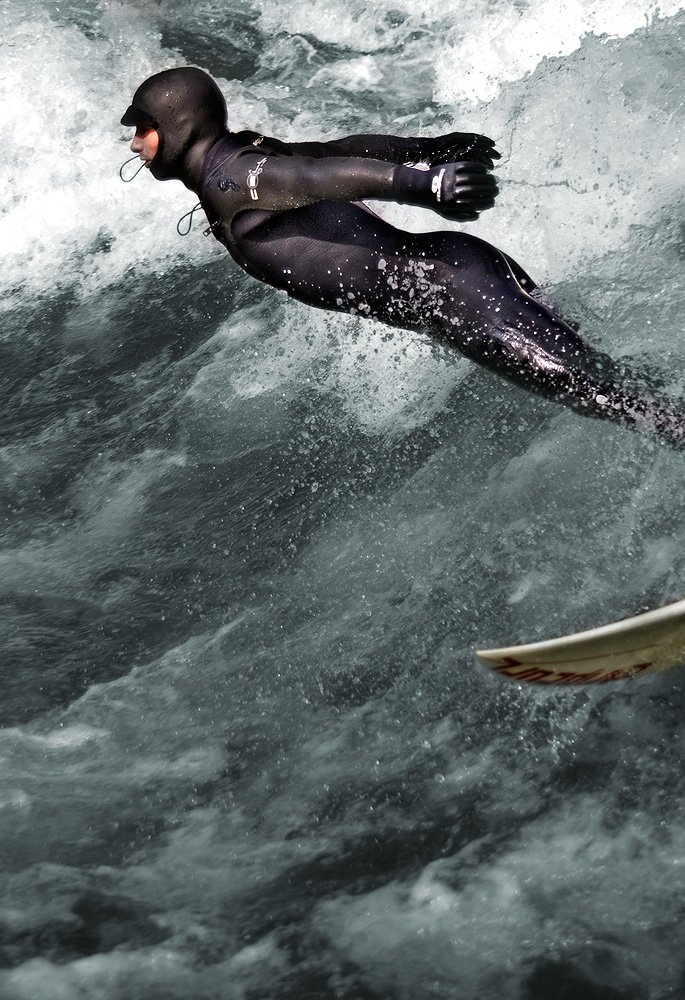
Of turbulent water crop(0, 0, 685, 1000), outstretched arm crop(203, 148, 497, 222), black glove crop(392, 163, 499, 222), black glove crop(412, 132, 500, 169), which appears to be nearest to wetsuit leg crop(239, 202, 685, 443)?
outstretched arm crop(203, 148, 497, 222)

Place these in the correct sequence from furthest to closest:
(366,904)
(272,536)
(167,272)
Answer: (167,272), (272,536), (366,904)

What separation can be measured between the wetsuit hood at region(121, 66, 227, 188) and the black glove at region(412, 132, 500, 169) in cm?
81

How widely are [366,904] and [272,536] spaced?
1.87m

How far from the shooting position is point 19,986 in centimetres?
379

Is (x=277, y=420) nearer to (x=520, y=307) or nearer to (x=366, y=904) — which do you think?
(x=520, y=307)

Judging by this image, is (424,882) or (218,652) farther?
(218,652)

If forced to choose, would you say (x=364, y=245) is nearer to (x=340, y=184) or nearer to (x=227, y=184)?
(x=340, y=184)

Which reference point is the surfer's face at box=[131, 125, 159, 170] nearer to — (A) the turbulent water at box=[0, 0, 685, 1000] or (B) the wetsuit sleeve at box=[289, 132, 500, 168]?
(B) the wetsuit sleeve at box=[289, 132, 500, 168]

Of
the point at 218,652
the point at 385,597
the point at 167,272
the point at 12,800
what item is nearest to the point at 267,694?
the point at 218,652

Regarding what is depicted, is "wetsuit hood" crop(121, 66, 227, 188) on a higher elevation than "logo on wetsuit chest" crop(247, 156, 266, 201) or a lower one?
higher

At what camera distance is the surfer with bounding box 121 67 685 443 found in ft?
14.2

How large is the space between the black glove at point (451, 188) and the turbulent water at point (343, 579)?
54.4 inches

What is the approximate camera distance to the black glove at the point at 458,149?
14.4 feet

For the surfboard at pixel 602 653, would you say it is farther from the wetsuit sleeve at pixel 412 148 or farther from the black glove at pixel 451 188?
the wetsuit sleeve at pixel 412 148
